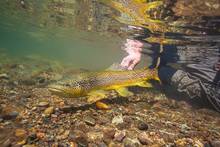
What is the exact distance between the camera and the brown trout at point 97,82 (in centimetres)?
525

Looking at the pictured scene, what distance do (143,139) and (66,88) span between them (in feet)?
7.55

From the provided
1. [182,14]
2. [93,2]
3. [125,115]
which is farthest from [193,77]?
[93,2]

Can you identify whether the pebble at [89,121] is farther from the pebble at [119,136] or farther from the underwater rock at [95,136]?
the pebble at [119,136]

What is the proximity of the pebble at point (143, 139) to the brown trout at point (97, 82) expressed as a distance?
1.67 meters

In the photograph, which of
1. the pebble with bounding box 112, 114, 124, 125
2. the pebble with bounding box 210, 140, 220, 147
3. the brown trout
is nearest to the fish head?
the brown trout

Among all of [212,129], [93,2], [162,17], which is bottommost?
[212,129]

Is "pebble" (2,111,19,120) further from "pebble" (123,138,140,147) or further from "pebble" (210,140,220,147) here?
"pebble" (210,140,220,147)

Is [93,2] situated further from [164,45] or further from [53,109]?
[53,109]

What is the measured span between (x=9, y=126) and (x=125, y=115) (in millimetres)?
3080

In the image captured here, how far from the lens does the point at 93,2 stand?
1255cm

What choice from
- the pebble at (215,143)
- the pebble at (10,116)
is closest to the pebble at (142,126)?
the pebble at (215,143)

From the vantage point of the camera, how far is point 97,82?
5.93m

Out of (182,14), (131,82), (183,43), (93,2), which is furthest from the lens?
(183,43)

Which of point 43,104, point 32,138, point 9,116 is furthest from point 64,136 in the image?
point 43,104
